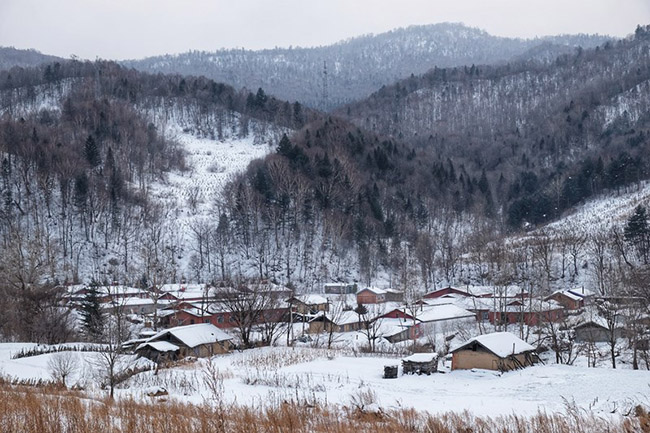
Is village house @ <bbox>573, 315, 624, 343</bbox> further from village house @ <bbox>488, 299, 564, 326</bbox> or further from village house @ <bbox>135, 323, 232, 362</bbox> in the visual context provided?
village house @ <bbox>135, 323, 232, 362</bbox>

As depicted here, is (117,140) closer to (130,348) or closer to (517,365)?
(130,348)

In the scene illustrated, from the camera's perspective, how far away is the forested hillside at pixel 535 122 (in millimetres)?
90438

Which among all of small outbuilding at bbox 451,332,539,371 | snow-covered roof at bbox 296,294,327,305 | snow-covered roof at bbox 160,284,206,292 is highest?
small outbuilding at bbox 451,332,539,371

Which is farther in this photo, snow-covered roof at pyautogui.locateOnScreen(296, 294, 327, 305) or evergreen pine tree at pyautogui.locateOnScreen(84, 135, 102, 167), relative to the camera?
evergreen pine tree at pyautogui.locateOnScreen(84, 135, 102, 167)

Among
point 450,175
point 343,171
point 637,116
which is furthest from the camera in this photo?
point 637,116

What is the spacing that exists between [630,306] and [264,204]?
5010 cm

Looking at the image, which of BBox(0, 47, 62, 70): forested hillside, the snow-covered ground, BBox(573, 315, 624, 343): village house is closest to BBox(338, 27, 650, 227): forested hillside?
the snow-covered ground

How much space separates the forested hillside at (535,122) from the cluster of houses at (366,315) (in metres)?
38.3

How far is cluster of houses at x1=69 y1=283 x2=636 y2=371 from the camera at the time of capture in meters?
28.7

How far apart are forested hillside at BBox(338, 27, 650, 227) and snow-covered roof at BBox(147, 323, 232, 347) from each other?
2587 inches

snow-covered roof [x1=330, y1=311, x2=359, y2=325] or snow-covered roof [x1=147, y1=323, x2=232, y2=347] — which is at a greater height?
snow-covered roof [x1=147, y1=323, x2=232, y2=347]

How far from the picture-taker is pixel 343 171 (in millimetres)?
83500

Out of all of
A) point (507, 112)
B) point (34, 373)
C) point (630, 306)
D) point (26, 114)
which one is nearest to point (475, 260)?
point (630, 306)

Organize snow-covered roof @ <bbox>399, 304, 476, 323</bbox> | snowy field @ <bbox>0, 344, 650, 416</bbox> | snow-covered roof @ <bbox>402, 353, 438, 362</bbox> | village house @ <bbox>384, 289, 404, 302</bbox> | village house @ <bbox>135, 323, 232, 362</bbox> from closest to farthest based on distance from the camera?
snowy field @ <bbox>0, 344, 650, 416</bbox> < snow-covered roof @ <bbox>402, 353, 438, 362</bbox> < village house @ <bbox>135, 323, 232, 362</bbox> < snow-covered roof @ <bbox>399, 304, 476, 323</bbox> < village house @ <bbox>384, 289, 404, 302</bbox>
